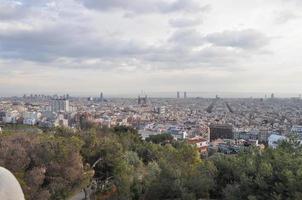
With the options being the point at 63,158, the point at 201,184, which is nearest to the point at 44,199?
the point at 63,158

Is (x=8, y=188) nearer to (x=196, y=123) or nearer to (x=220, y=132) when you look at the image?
(x=220, y=132)

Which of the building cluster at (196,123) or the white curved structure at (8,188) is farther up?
the white curved structure at (8,188)

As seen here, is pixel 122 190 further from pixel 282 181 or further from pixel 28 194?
pixel 282 181

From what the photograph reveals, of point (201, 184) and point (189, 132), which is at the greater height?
point (201, 184)

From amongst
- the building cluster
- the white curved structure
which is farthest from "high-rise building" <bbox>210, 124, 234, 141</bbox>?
the white curved structure

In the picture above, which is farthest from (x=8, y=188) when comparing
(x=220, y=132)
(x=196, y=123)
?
(x=196, y=123)

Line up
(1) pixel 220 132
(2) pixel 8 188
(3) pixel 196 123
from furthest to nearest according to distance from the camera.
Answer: (3) pixel 196 123, (1) pixel 220 132, (2) pixel 8 188

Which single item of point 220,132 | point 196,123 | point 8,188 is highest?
point 8,188

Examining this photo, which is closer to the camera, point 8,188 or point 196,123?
point 8,188

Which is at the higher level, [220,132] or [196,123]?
[196,123]

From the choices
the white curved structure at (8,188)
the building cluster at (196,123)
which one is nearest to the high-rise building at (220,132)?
the building cluster at (196,123)

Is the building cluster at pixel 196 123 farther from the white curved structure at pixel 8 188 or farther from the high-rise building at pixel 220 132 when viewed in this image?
the white curved structure at pixel 8 188
